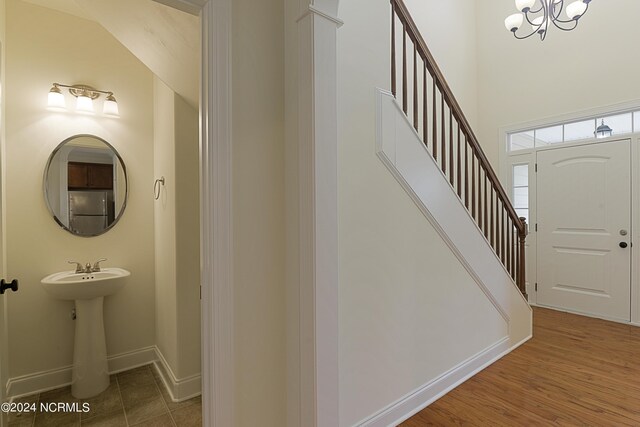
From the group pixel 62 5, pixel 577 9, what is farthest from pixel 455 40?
pixel 62 5

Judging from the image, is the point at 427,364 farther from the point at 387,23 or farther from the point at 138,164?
the point at 138,164

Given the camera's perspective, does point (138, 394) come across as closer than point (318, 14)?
No

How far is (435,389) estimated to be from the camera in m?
2.12

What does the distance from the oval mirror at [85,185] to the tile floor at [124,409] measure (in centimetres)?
121

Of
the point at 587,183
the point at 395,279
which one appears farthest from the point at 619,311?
the point at 395,279

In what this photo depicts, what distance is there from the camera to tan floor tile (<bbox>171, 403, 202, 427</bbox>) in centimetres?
200

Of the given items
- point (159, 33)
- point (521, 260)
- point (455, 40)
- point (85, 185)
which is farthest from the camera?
point (455, 40)

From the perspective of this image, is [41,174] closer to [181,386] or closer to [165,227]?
[165,227]

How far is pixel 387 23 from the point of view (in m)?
1.88

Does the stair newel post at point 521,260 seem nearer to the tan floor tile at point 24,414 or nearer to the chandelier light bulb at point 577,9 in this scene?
the chandelier light bulb at point 577,9

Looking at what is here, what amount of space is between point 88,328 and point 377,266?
2.20 metres

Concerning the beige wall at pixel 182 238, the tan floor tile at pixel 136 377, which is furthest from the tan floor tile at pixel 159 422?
the tan floor tile at pixel 136 377

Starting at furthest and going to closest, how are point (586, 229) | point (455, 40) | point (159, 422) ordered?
1. point (455, 40)
2. point (586, 229)
3. point (159, 422)

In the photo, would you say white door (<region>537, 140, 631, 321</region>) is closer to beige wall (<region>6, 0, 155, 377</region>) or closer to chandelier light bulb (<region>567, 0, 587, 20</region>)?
chandelier light bulb (<region>567, 0, 587, 20</region>)
